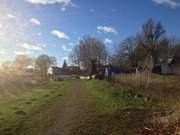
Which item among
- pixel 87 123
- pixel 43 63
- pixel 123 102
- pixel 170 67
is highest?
pixel 43 63

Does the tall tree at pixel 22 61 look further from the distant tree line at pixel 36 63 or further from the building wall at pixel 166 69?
the building wall at pixel 166 69

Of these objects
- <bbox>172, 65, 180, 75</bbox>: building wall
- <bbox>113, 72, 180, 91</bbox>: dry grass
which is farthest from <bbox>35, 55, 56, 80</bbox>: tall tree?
<bbox>113, 72, 180, 91</bbox>: dry grass

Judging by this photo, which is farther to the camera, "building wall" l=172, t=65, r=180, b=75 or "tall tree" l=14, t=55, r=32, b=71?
"tall tree" l=14, t=55, r=32, b=71

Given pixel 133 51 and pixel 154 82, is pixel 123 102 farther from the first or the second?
pixel 133 51

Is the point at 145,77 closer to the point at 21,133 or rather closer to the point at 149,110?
the point at 149,110

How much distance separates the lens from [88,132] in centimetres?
834

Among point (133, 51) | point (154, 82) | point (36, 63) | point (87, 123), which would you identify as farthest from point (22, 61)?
point (87, 123)

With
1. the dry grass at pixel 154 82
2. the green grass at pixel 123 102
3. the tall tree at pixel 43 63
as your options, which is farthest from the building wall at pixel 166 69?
the tall tree at pixel 43 63

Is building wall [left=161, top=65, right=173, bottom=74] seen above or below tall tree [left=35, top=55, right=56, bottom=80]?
below

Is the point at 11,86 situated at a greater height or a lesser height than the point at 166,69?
lesser

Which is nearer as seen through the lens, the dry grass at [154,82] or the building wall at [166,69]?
the dry grass at [154,82]

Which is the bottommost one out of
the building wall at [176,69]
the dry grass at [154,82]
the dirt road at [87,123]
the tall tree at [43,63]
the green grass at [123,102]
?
the dirt road at [87,123]

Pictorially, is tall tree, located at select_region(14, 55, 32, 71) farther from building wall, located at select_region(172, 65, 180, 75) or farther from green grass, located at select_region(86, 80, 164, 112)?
green grass, located at select_region(86, 80, 164, 112)

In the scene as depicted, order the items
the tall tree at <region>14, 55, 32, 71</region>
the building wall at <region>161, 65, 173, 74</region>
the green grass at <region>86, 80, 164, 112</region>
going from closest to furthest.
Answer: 1. the green grass at <region>86, 80, 164, 112</region>
2. the building wall at <region>161, 65, 173, 74</region>
3. the tall tree at <region>14, 55, 32, 71</region>
